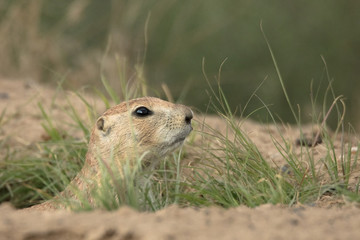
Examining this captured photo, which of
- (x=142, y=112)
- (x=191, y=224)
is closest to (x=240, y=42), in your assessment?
(x=142, y=112)

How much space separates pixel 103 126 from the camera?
4.42 metres

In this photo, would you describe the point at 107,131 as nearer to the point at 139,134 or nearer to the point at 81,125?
the point at 139,134

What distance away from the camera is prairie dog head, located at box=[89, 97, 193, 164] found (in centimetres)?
426

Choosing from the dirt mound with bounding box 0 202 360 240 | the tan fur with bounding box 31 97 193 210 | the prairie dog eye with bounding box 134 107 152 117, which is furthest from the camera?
the prairie dog eye with bounding box 134 107 152 117

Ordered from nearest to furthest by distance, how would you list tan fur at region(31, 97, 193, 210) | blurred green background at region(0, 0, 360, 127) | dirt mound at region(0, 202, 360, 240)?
dirt mound at region(0, 202, 360, 240), tan fur at region(31, 97, 193, 210), blurred green background at region(0, 0, 360, 127)

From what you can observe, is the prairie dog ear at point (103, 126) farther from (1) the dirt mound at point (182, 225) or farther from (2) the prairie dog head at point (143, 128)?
(1) the dirt mound at point (182, 225)

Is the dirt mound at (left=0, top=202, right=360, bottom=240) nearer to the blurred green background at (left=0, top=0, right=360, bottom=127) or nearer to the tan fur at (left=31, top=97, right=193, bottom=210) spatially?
the tan fur at (left=31, top=97, right=193, bottom=210)

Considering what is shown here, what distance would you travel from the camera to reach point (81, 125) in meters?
5.39

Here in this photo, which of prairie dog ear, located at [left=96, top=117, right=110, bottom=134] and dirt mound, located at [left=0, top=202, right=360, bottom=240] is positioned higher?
prairie dog ear, located at [left=96, top=117, right=110, bottom=134]

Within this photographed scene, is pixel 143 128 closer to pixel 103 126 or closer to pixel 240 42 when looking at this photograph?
pixel 103 126

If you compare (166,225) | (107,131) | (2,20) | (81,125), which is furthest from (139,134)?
(2,20)

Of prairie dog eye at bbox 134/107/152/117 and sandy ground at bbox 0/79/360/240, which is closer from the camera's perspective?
sandy ground at bbox 0/79/360/240

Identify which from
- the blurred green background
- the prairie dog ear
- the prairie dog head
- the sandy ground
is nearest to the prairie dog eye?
the prairie dog head

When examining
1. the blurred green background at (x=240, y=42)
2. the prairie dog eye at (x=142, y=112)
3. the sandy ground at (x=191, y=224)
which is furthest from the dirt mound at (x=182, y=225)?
the blurred green background at (x=240, y=42)
